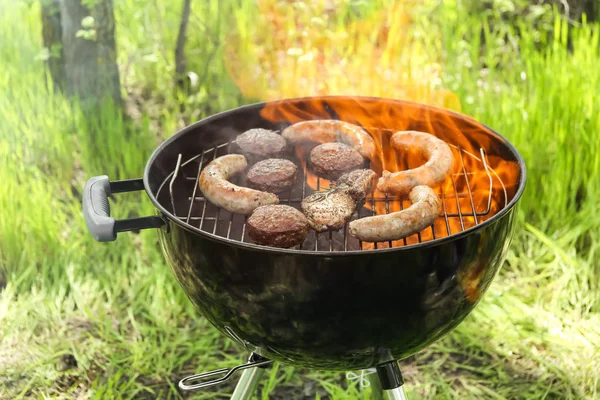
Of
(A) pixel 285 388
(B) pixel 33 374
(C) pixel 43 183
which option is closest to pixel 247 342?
(A) pixel 285 388

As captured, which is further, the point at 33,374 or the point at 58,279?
the point at 58,279

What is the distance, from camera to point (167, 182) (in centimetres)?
229

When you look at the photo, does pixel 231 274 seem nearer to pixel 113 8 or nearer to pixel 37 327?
pixel 37 327

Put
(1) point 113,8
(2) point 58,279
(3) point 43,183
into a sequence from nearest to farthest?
(2) point 58,279 → (3) point 43,183 → (1) point 113,8

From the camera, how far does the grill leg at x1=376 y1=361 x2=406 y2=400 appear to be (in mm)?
2039

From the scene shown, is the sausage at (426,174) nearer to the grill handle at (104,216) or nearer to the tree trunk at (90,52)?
the grill handle at (104,216)

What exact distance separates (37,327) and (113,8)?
208 cm

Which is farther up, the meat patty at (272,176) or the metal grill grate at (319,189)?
the meat patty at (272,176)

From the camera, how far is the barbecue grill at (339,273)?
1609mm

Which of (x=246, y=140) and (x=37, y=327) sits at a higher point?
(x=246, y=140)

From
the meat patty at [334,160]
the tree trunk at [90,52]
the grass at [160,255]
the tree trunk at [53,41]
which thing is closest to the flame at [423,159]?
the meat patty at [334,160]

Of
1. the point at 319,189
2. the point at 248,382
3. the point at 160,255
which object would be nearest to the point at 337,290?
the point at 319,189

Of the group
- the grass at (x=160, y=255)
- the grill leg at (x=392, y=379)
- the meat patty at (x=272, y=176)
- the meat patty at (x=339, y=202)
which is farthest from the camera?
the grass at (x=160, y=255)

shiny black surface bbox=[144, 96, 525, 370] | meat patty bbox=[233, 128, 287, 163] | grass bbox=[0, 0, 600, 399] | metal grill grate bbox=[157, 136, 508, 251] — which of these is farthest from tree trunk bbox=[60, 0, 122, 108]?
shiny black surface bbox=[144, 96, 525, 370]
